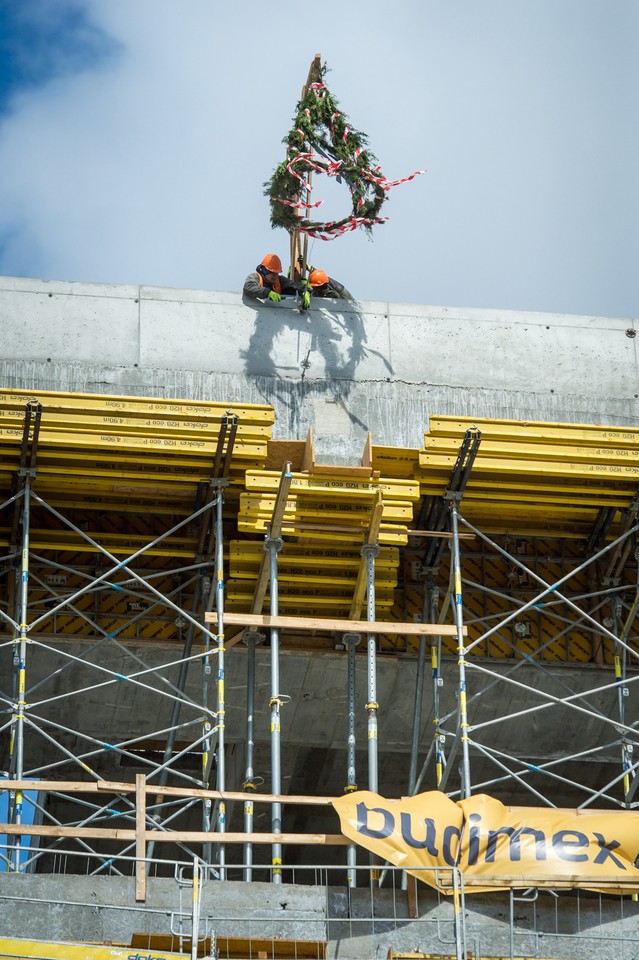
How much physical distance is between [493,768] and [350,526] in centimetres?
669

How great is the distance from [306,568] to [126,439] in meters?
3.25

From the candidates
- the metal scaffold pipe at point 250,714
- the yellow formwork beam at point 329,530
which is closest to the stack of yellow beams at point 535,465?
the yellow formwork beam at point 329,530

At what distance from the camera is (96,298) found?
91.2ft

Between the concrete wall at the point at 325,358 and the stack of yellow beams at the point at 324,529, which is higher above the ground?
the concrete wall at the point at 325,358

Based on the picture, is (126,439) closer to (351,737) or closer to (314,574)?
(314,574)

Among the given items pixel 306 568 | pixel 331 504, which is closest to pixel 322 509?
pixel 331 504

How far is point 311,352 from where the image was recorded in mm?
27984

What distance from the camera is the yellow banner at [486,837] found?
67.1 ft

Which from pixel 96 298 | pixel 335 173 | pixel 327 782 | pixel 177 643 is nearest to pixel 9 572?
pixel 177 643

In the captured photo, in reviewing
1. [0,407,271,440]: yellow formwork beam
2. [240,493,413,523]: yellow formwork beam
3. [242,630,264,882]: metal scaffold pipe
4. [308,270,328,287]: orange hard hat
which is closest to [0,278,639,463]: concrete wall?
[308,270,328,287]: orange hard hat

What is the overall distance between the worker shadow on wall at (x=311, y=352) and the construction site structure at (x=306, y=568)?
0.04 metres

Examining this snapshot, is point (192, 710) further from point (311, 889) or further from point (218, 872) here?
point (311, 889)

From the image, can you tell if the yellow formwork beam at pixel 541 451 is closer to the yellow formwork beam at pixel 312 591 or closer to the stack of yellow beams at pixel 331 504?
the stack of yellow beams at pixel 331 504

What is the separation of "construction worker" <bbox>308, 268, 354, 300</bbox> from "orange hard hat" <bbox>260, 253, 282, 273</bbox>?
547mm
